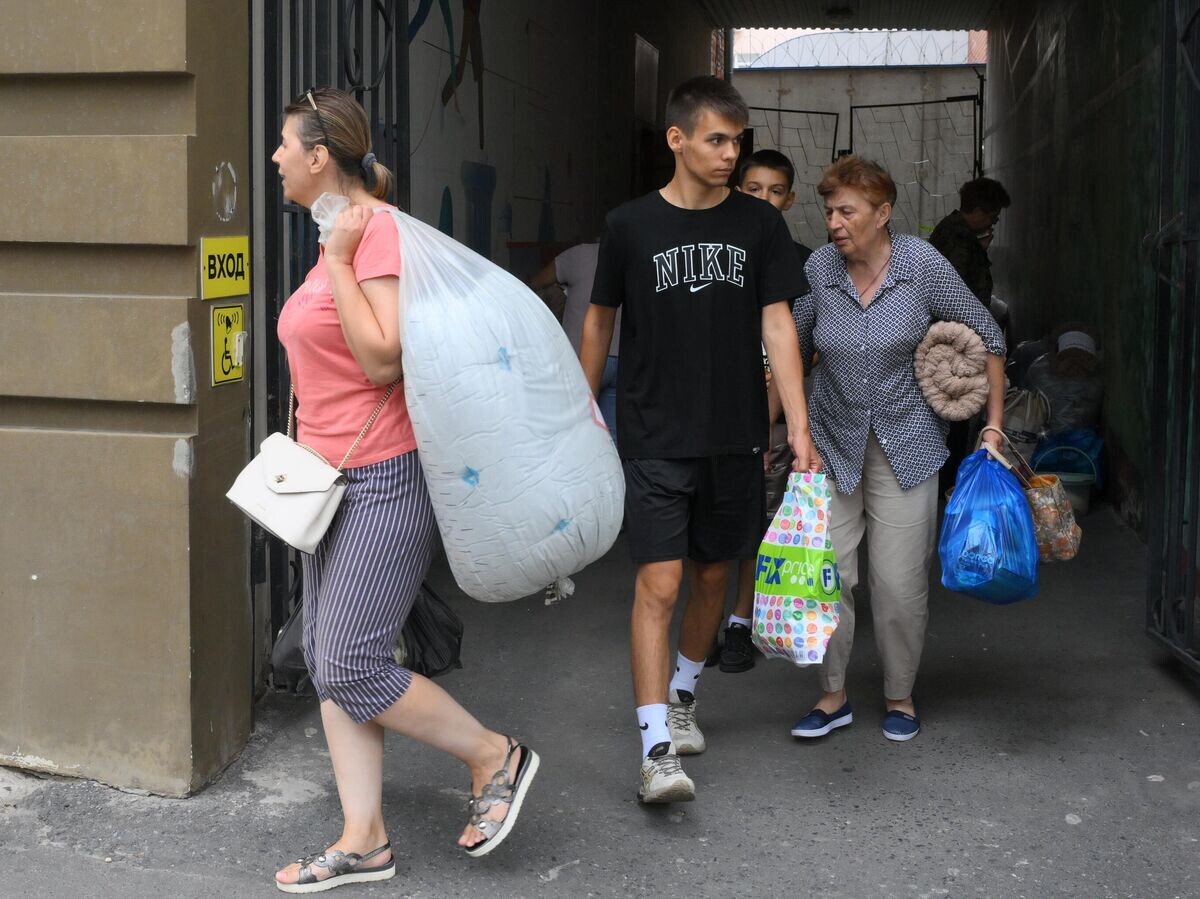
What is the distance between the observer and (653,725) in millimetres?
3646

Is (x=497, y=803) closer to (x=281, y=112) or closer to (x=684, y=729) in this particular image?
(x=684, y=729)

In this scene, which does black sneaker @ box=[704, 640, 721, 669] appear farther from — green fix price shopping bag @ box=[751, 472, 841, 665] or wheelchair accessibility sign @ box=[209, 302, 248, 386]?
wheelchair accessibility sign @ box=[209, 302, 248, 386]

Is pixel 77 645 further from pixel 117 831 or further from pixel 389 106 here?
pixel 389 106

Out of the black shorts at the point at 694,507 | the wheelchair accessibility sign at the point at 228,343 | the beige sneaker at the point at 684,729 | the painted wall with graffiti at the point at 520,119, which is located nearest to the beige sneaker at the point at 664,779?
the beige sneaker at the point at 684,729

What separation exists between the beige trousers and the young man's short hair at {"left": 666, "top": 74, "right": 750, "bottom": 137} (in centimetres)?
101

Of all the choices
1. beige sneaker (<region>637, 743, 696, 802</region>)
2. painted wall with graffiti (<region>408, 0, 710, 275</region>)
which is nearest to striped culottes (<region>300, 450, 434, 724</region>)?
beige sneaker (<region>637, 743, 696, 802</region>)

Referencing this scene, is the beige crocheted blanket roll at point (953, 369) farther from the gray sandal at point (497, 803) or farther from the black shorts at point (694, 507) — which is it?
the gray sandal at point (497, 803)

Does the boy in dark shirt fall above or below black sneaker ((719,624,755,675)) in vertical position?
above

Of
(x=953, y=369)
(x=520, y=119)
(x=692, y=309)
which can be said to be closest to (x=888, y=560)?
(x=953, y=369)

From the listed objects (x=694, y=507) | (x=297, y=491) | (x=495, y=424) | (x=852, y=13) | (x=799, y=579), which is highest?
(x=852, y=13)

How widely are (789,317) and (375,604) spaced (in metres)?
1.45

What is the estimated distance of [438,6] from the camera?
6613mm

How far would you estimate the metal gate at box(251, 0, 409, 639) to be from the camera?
397 centimetres

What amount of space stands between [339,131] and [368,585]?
983mm
